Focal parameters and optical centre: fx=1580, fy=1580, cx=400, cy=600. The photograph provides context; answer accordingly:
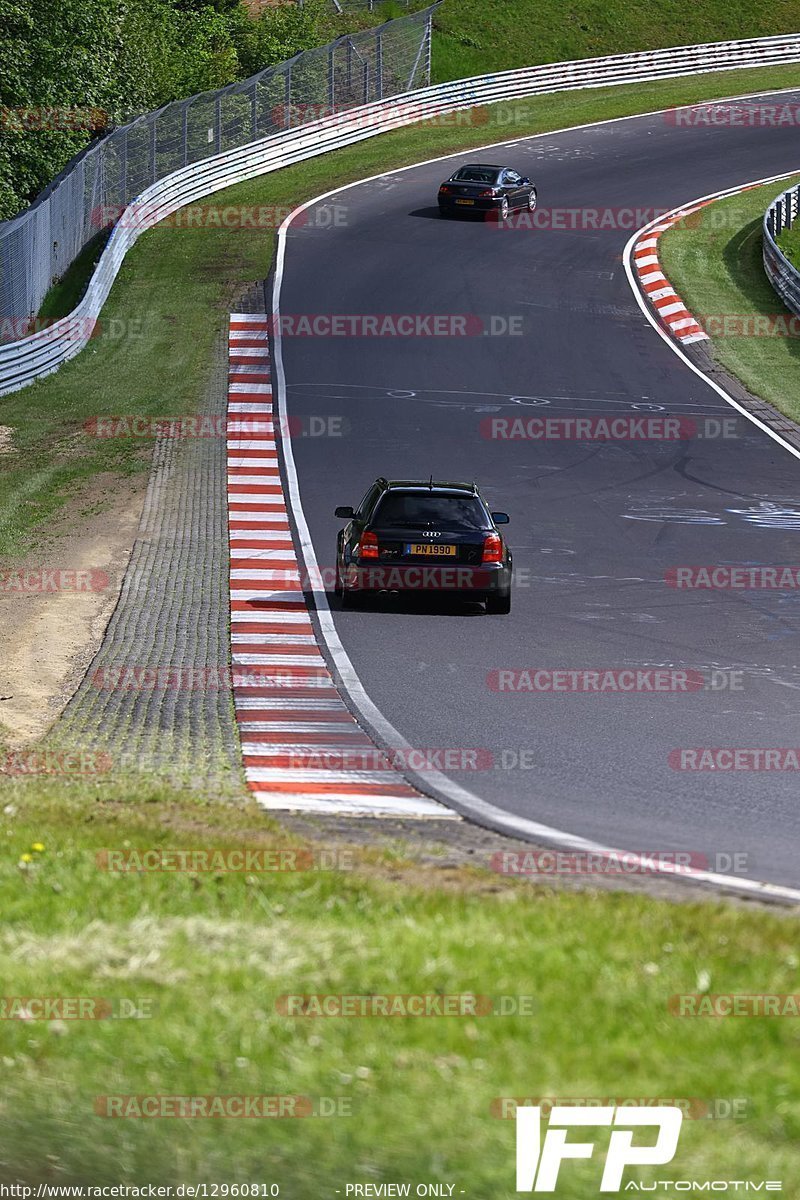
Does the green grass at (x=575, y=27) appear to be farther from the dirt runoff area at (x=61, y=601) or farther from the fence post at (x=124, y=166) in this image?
the dirt runoff area at (x=61, y=601)

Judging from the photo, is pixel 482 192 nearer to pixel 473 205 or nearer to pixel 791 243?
pixel 473 205

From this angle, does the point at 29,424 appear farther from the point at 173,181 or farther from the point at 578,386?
the point at 173,181

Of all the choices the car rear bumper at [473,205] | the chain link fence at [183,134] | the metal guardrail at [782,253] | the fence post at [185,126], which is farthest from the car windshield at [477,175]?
the chain link fence at [183,134]

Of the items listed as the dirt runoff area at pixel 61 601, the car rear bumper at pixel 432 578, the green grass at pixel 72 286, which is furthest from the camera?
the green grass at pixel 72 286

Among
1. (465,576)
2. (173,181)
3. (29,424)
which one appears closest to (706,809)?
(465,576)

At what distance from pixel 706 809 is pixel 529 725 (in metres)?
2.70

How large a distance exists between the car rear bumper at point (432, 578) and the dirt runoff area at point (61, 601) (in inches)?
112

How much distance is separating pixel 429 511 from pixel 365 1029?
40.6 ft

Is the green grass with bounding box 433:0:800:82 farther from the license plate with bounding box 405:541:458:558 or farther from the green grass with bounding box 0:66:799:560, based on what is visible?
the license plate with bounding box 405:541:458:558

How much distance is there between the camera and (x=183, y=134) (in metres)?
47.0

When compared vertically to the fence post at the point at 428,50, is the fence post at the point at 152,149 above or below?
below

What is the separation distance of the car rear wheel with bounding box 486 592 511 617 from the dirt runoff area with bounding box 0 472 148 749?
4.19m

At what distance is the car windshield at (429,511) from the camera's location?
17.7 meters

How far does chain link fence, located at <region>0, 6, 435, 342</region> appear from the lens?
110 feet
